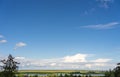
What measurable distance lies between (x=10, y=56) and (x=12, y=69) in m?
3.18

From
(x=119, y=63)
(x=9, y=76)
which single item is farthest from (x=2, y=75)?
(x=119, y=63)

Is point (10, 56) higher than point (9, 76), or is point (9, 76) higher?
point (10, 56)

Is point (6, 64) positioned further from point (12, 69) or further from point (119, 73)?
point (119, 73)

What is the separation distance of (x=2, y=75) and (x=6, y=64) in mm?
3529

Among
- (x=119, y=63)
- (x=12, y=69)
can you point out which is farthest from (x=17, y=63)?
(x=119, y=63)

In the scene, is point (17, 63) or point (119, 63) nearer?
point (17, 63)

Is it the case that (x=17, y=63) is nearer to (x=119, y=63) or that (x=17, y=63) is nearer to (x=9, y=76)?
(x=9, y=76)

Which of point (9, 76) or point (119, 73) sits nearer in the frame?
point (9, 76)

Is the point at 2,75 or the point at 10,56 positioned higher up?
the point at 10,56

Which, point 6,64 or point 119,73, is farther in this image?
point 119,73

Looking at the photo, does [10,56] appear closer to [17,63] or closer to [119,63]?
[17,63]

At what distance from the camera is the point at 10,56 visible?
60.8 meters

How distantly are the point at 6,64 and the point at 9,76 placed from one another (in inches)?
114

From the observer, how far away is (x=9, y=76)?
61656 mm
